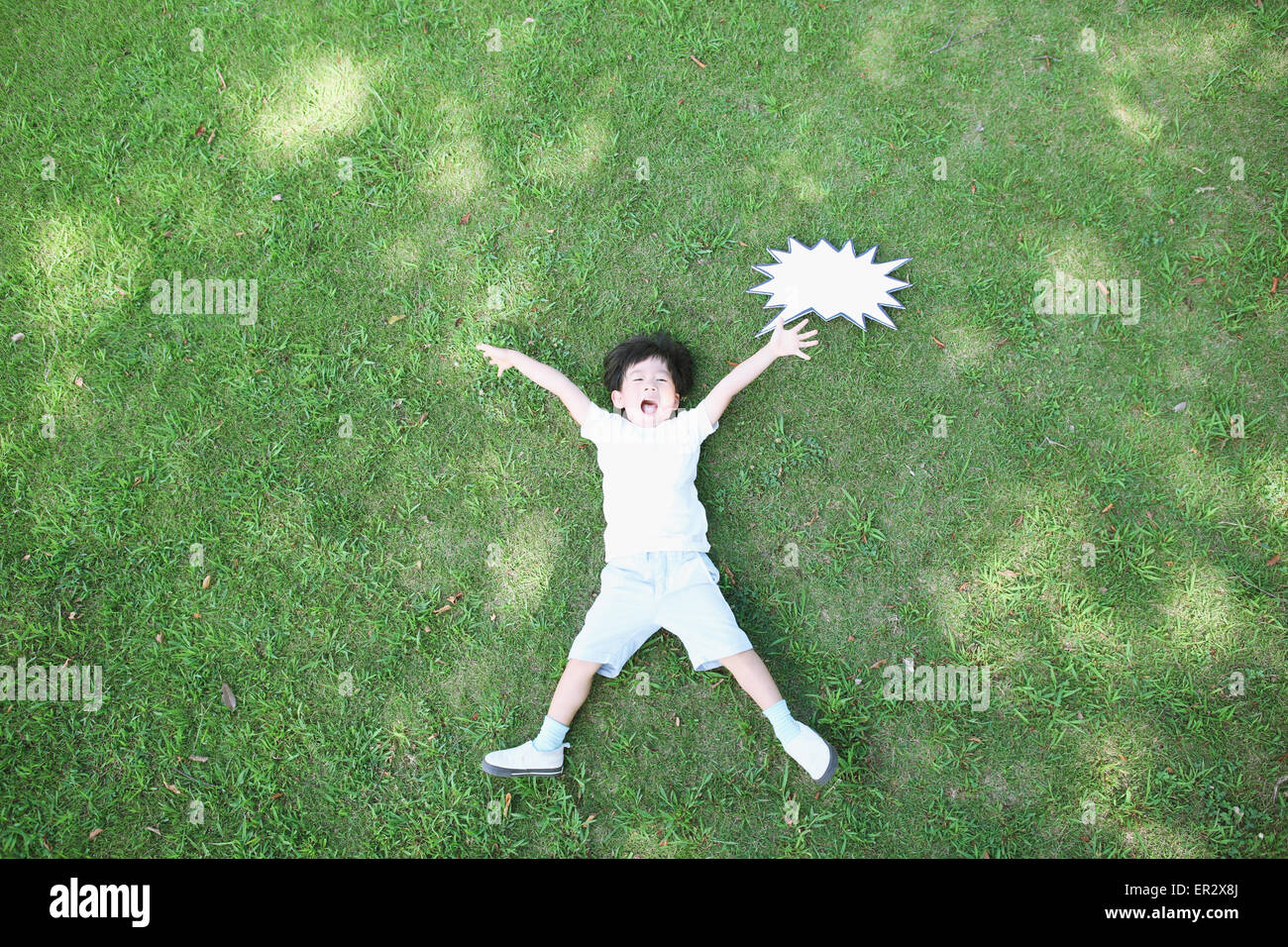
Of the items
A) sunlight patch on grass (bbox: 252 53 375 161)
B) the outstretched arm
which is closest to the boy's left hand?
the outstretched arm

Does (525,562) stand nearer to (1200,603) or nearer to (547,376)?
(547,376)

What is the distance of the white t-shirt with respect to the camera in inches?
150

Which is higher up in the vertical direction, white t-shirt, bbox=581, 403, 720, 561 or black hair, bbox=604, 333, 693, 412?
black hair, bbox=604, 333, 693, 412

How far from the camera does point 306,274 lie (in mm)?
4320

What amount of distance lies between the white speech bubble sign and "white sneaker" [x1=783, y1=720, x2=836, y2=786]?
2.26m

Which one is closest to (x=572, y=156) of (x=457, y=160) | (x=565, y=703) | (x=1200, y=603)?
(x=457, y=160)

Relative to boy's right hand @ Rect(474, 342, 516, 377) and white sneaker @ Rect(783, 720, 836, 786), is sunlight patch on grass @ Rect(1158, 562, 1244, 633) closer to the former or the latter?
white sneaker @ Rect(783, 720, 836, 786)

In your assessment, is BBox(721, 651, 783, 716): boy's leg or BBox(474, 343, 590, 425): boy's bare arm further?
BBox(474, 343, 590, 425): boy's bare arm

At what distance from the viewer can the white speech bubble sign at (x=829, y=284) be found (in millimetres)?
4172

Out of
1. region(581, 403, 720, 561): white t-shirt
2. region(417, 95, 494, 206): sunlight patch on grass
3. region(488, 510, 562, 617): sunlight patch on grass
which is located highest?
region(417, 95, 494, 206): sunlight patch on grass

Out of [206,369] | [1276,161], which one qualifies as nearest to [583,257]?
[206,369]

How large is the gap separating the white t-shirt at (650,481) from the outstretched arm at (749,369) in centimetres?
8

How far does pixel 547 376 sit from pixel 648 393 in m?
0.57

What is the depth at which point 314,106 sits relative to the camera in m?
4.45
